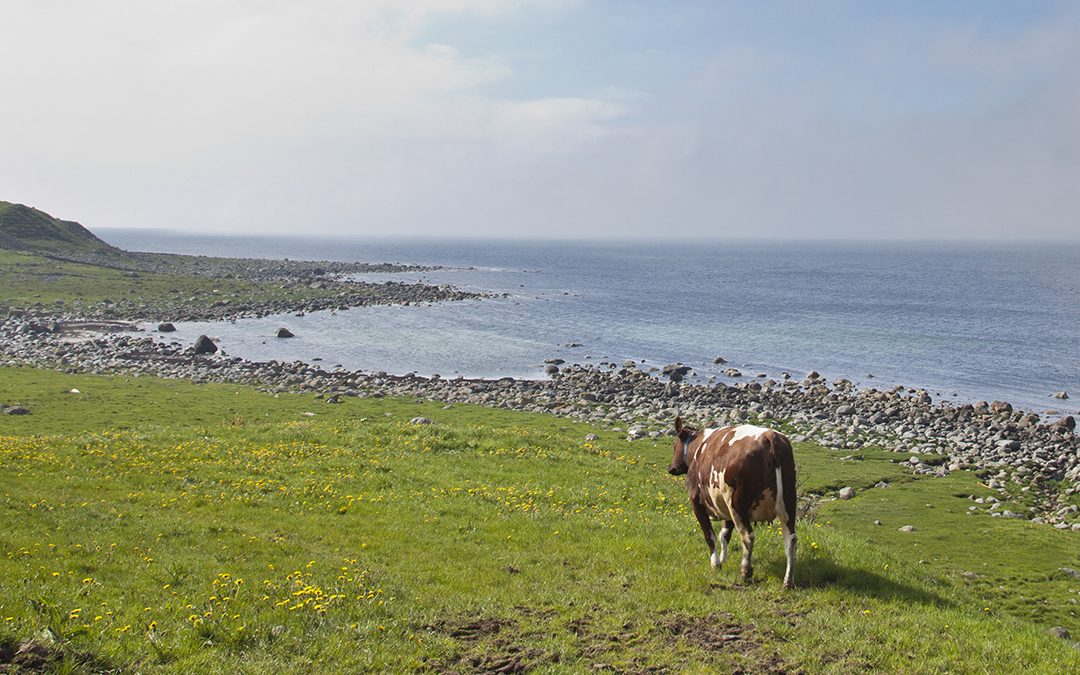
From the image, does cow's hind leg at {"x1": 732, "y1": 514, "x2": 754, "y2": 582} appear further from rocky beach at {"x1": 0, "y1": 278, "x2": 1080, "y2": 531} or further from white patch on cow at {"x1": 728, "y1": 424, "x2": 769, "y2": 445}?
rocky beach at {"x1": 0, "y1": 278, "x2": 1080, "y2": 531}

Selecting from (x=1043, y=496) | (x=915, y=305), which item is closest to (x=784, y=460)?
(x=1043, y=496)

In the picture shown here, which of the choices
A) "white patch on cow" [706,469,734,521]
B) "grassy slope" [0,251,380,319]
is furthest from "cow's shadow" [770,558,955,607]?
"grassy slope" [0,251,380,319]

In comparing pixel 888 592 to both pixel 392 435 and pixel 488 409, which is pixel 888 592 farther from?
pixel 488 409

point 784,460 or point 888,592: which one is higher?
point 784,460

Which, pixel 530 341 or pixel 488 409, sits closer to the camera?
pixel 488 409

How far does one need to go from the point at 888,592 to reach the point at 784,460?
320 cm

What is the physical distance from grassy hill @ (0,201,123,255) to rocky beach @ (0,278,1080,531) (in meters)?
88.7

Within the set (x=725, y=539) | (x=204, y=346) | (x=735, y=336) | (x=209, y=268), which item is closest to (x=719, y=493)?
(x=725, y=539)

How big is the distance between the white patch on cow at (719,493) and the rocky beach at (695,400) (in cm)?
2064

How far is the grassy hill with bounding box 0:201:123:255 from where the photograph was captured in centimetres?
15900

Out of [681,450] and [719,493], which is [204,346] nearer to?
[681,450]

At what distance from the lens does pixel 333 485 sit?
23.8 m

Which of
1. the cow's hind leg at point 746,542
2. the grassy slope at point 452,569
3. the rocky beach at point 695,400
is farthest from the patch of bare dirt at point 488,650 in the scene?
the rocky beach at point 695,400

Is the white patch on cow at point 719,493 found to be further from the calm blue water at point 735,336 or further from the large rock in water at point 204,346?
the large rock in water at point 204,346
